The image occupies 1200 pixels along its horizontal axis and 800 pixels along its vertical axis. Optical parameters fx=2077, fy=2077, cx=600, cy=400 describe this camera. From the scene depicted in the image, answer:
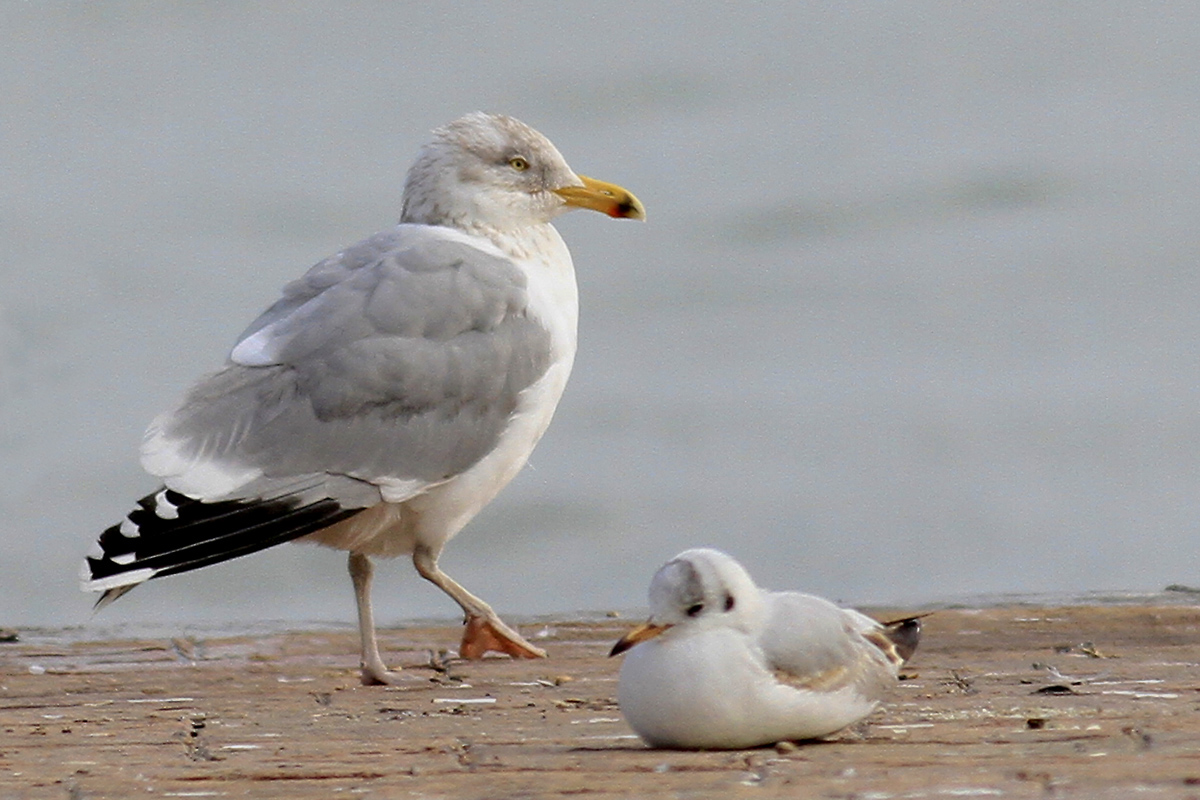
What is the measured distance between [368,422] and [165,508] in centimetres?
56

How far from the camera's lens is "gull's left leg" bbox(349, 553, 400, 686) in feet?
15.1

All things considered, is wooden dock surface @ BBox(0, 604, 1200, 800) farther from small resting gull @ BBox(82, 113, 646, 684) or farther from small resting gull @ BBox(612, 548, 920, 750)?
small resting gull @ BBox(82, 113, 646, 684)

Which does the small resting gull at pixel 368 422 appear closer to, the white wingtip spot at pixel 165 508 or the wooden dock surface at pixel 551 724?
the white wingtip spot at pixel 165 508

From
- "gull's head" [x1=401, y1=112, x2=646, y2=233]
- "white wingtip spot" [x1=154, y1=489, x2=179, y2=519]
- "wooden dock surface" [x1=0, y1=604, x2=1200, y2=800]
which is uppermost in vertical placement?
"gull's head" [x1=401, y1=112, x2=646, y2=233]

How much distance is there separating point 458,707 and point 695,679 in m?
0.95

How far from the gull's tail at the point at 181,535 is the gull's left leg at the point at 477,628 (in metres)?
0.52

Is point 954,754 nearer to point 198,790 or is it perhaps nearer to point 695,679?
point 695,679

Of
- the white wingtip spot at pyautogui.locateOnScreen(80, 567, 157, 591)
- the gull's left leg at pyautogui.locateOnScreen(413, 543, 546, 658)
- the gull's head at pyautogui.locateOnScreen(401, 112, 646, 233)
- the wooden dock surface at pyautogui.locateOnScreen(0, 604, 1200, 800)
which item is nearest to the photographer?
the wooden dock surface at pyautogui.locateOnScreen(0, 604, 1200, 800)

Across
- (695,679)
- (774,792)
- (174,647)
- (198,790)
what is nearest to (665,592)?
(695,679)

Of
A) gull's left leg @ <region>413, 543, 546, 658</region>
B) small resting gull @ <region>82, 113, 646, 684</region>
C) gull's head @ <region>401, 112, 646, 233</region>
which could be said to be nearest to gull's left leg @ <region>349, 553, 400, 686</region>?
small resting gull @ <region>82, 113, 646, 684</region>

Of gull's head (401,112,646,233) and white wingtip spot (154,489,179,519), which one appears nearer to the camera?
white wingtip spot (154,489,179,519)

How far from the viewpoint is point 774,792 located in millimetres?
2885

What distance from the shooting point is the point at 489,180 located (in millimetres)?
5551

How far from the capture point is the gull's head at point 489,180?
18.0 feet
